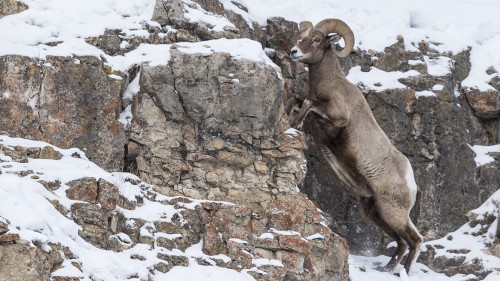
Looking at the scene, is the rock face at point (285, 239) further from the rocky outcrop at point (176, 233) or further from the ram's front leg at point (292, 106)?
the ram's front leg at point (292, 106)

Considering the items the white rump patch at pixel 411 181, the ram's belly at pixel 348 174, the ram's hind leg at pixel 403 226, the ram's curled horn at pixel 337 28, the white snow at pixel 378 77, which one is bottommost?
the ram's hind leg at pixel 403 226

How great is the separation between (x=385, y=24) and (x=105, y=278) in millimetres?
8610

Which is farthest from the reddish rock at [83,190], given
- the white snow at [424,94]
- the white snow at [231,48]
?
the white snow at [424,94]

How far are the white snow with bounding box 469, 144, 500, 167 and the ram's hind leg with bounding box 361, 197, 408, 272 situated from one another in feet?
8.23

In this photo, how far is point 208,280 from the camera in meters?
9.26

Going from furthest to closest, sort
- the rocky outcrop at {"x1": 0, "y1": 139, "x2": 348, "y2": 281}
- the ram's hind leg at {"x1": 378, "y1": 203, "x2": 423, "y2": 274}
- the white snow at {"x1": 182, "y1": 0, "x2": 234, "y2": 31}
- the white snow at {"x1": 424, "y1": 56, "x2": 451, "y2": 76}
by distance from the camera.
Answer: the white snow at {"x1": 424, "y1": 56, "x2": 451, "y2": 76}, the ram's hind leg at {"x1": 378, "y1": 203, "x2": 423, "y2": 274}, the white snow at {"x1": 182, "y1": 0, "x2": 234, "y2": 31}, the rocky outcrop at {"x1": 0, "y1": 139, "x2": 348, "y2": 281}

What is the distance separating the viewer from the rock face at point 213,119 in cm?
1084

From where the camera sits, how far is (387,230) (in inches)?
502

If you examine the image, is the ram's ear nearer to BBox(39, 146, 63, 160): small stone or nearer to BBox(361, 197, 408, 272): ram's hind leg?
BBox(361, 197, 408, 272): ram's hind leg

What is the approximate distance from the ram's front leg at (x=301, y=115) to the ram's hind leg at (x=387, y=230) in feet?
6.67

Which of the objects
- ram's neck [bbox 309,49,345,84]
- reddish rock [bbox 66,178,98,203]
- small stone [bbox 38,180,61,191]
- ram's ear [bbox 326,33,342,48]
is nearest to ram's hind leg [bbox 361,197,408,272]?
ram's neck [bbox 309,49,345,84]

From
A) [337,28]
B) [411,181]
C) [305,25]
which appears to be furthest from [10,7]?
[411,181]

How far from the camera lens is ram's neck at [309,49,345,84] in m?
12.4

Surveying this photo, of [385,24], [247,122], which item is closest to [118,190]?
[247,122]
